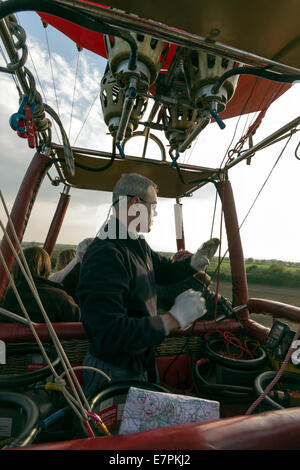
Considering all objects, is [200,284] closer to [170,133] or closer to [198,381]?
[198,381]

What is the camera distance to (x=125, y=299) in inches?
49.1

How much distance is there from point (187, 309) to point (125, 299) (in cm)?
32

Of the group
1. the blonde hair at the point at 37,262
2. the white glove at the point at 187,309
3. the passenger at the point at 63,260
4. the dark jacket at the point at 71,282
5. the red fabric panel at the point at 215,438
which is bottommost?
the red fabric panel at the point at 215,438

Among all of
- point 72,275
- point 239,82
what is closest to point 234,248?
point 239,82

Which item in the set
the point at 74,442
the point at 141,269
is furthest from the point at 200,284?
the point at 74,442

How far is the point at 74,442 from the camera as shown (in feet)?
1.67

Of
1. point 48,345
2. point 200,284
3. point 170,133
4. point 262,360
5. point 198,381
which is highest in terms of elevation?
point 170,133

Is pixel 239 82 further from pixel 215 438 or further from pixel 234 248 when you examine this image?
pixel 215 438

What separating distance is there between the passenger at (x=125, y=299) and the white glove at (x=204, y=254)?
54 centimetres

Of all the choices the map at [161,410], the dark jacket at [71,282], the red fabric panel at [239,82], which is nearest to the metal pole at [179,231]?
the red fabric panel at [239,82]

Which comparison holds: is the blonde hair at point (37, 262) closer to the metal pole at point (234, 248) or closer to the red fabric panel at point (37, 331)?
the red fabric panel at point (37, 331)

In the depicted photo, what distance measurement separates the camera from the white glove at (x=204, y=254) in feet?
6.24

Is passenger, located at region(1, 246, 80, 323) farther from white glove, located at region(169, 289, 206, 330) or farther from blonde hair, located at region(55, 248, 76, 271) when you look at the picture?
blonde hair, located at region(55, 248, 76, 271)
